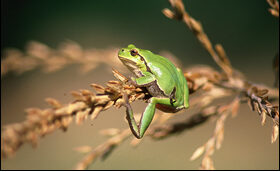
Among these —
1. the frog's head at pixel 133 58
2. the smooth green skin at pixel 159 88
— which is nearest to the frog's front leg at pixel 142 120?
the smooth green skin at pixel 159 88

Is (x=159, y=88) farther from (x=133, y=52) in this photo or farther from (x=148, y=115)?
(x=133, y=52)

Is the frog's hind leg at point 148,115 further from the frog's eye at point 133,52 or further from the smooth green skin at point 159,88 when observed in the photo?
the frog's eye at point 133,52

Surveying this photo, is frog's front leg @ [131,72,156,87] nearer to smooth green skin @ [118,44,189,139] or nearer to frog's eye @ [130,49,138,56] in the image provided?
smooth green skin @ [118,44,189,139]

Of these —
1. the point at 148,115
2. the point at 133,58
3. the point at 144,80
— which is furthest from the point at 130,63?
the point at 148,115

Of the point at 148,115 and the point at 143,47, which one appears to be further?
the point at 143,47

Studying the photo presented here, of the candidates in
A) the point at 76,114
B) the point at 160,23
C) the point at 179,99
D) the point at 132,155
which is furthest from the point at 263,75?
the point at 76,114

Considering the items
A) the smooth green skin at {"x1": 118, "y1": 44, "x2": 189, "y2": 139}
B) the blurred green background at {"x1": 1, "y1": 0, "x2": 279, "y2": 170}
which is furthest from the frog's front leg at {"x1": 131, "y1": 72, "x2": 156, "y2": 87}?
the blurred green background at {"x1": 1, "y1": 0, "x2": 279, "y2": 170}

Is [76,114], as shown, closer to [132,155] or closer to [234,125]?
[132,155]
